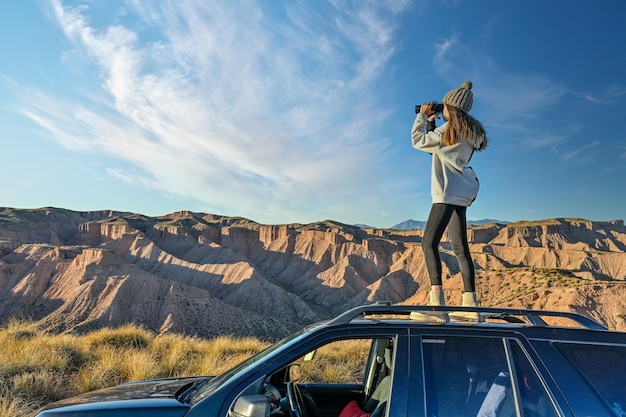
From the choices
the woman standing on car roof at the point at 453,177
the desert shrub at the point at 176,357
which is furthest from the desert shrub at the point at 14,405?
the woman standing on car roof at the point at 453,177

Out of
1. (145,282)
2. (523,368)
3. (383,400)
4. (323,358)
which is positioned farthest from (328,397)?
(145,282)

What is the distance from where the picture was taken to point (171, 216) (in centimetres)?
10150

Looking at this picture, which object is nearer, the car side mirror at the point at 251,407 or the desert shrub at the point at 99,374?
the car side mirror at the point at 251,407

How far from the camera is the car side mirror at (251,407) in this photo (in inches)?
73.7

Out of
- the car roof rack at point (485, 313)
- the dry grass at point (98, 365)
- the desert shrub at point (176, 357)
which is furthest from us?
the desert shrub at point (176, 357)

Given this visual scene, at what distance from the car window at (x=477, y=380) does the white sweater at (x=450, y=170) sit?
6.31 feet

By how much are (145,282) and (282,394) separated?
37272 millimetres

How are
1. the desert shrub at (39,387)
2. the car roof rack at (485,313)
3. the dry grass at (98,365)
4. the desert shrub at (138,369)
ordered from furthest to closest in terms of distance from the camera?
the desert shrub at (138,369), the dry grass at (98,365), the desert shrub at (39,387), the car roof rack at (485,313)

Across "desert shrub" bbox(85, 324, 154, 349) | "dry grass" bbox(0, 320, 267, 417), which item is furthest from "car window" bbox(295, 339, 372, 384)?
"desert shrub" bbox(85, 324, 154, 349)

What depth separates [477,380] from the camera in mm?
2018

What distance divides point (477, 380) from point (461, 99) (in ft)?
8.63

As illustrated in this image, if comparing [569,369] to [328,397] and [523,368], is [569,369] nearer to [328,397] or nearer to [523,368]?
[523,368]

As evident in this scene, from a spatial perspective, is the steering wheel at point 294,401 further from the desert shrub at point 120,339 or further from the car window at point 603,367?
the desert shrub at point 120,339

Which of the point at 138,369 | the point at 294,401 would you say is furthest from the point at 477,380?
the point at 138,369
